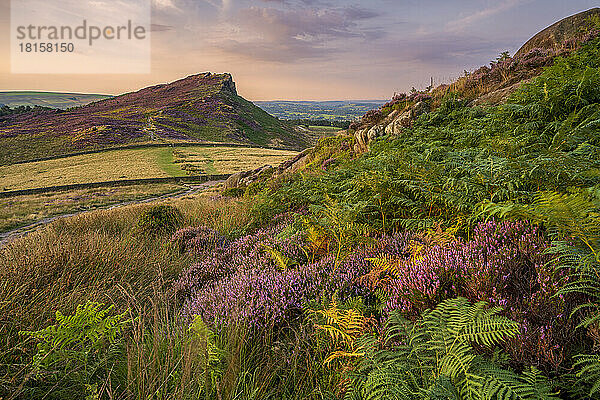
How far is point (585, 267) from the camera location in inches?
61.7

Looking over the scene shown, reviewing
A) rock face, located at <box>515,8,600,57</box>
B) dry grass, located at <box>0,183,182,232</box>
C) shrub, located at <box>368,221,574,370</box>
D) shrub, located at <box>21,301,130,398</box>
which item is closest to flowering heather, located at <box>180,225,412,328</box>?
shrub, located at <box>368,221,574,370</box>

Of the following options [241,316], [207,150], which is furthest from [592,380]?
[207,150]

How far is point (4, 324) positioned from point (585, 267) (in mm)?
4119

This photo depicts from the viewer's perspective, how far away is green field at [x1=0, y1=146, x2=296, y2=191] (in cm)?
3809

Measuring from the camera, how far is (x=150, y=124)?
7262 cm

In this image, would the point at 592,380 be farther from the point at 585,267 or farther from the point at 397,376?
the point at 397,376

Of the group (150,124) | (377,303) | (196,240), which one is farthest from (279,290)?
(150,124)

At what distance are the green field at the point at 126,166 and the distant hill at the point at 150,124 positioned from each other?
281 inches

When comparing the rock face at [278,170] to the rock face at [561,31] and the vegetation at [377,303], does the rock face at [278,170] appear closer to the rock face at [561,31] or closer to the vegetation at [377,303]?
the rock face at [561,31]

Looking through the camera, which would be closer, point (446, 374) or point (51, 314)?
point (446, 374)

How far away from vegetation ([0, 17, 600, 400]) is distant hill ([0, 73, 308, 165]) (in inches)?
2548

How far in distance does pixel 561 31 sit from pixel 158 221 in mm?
17586

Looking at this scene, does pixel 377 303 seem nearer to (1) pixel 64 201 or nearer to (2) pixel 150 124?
(1) pixel 64 201

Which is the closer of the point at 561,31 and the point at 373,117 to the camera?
the point at 561,31
